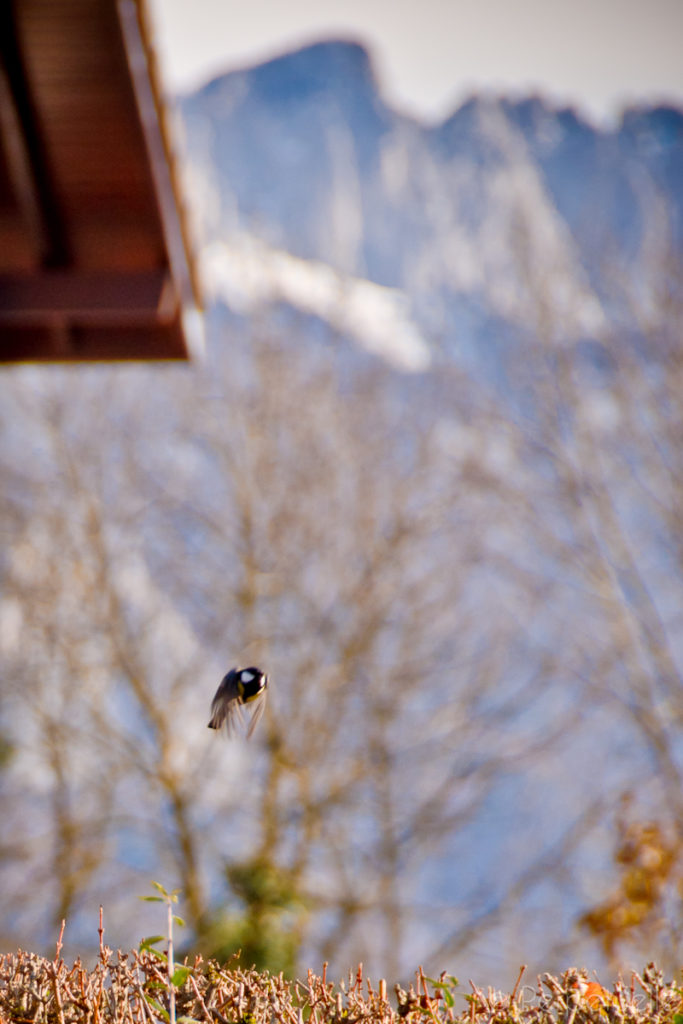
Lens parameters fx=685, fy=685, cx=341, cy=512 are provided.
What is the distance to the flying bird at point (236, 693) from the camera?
1.66 metres

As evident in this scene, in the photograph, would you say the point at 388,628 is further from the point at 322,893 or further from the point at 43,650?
the point at 43,650

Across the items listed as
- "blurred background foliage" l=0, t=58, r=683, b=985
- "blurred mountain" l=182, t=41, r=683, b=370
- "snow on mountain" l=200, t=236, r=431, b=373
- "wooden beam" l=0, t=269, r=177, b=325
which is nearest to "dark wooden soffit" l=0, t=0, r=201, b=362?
"wooden beam" l=0, t=269, r=177, b=325

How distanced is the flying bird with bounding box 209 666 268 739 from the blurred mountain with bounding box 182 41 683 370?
5165mm

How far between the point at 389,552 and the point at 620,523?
315cm

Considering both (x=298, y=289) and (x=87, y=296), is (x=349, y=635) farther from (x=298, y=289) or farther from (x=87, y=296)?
(x=87, y=296)

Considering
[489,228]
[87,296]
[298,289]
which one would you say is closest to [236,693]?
[87,296]

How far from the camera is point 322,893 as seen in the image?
28.3ft

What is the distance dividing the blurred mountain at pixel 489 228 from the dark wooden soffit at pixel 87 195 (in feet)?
9.42

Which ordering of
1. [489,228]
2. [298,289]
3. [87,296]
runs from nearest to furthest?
[87,296]
[489,228]
[298,289]

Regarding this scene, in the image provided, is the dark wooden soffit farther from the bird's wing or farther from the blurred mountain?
the blurred mountain

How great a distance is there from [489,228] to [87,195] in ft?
33.4

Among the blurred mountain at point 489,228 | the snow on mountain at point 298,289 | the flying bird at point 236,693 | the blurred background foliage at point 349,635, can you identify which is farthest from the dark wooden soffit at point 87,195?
the snow on mountain at point 298,289

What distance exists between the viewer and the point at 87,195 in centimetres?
299

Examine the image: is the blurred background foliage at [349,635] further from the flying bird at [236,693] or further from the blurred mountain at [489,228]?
the flying bird at [236,693]
